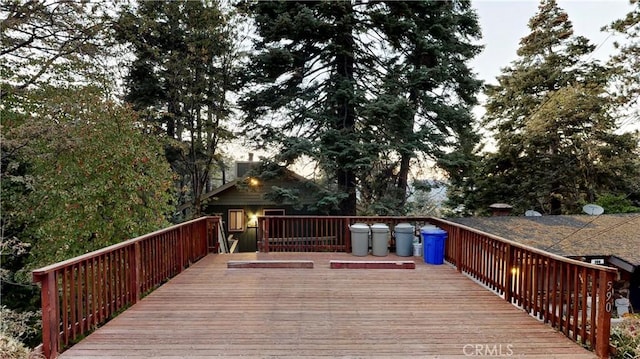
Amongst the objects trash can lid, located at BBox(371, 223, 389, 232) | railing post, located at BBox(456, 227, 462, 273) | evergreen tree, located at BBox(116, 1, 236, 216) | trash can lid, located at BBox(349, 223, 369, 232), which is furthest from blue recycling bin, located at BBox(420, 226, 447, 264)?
evergreen tree, located at BBox(116, 1, 236, 216)

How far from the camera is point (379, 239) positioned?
6.77 meters

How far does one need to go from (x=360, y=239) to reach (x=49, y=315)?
5.07 m

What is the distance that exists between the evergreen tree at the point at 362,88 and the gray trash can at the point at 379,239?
2705 millimetres

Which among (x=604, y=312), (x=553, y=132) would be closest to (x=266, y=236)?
(x=604, y=312)

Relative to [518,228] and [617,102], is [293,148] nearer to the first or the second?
[518,228]

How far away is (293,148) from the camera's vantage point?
9.25 metres

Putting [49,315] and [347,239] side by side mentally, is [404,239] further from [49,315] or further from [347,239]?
[49,315]

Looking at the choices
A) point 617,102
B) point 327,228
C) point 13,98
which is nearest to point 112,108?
point 13,98

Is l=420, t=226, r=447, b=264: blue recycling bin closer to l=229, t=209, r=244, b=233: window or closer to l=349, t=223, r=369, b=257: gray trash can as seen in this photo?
l=349, t=223, r=369, b=257: gray trash can

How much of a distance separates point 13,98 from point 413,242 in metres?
9.16

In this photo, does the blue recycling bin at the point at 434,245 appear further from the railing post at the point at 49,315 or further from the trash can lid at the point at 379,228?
the railing post at the point at 49,315

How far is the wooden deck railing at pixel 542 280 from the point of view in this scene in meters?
2.79

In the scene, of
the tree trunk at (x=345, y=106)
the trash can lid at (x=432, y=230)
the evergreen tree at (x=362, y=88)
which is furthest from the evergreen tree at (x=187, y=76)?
the trash can lid at (x=432, y=230)

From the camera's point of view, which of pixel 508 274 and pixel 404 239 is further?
pixel 404 239
